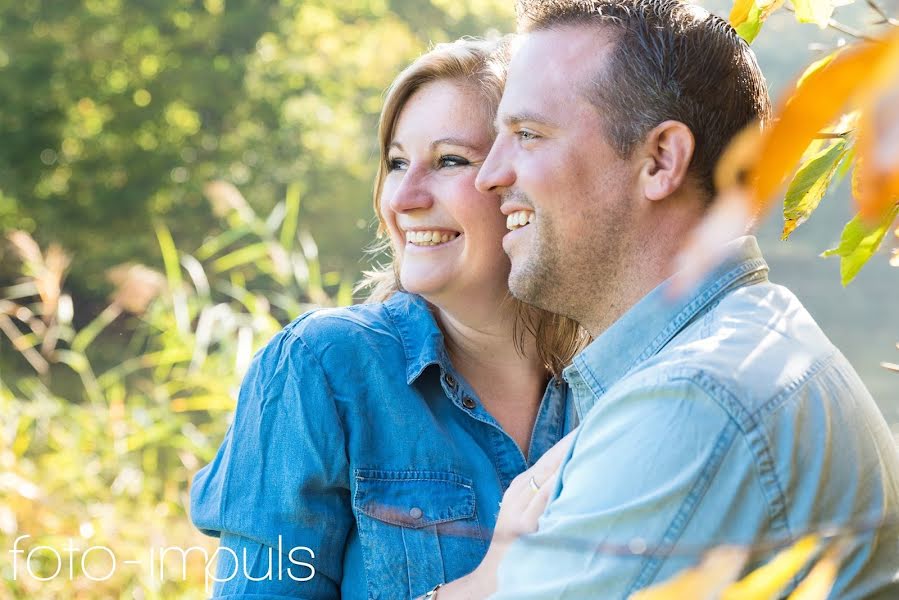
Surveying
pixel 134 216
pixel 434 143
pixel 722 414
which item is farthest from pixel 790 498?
pixel 134 216

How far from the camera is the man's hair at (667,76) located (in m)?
1.64

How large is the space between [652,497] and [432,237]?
43.0 inches

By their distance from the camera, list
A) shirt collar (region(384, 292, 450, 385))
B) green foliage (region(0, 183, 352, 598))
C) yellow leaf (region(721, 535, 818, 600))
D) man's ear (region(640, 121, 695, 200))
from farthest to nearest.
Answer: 1. green foliage (region(0, 183, 352, 598))
2. shirt collar (region(384, 292, 450, 385))
3. man's ear (region(640, 121, 695, 200))
4. yellow leaf (region(721, 535, 818, 600))

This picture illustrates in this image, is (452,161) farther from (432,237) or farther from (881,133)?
(881,133)

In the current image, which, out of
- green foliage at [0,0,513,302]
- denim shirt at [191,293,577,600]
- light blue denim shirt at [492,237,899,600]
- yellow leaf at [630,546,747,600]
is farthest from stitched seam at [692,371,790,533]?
green foliage at [0,0,513,302]

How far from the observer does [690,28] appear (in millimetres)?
1668

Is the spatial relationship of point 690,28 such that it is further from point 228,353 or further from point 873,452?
point 228,353

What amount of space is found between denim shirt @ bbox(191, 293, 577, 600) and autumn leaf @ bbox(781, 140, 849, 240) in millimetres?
742

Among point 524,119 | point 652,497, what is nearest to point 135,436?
point 524,119

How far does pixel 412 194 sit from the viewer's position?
6.89 ft

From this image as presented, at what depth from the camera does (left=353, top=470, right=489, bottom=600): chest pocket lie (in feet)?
5.66

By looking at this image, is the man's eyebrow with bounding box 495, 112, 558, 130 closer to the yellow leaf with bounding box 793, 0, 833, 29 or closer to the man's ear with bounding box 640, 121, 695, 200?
the man's ear with bounding box 640, 121, 695, 200

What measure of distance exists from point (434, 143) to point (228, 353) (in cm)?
222

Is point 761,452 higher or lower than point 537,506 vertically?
higher
